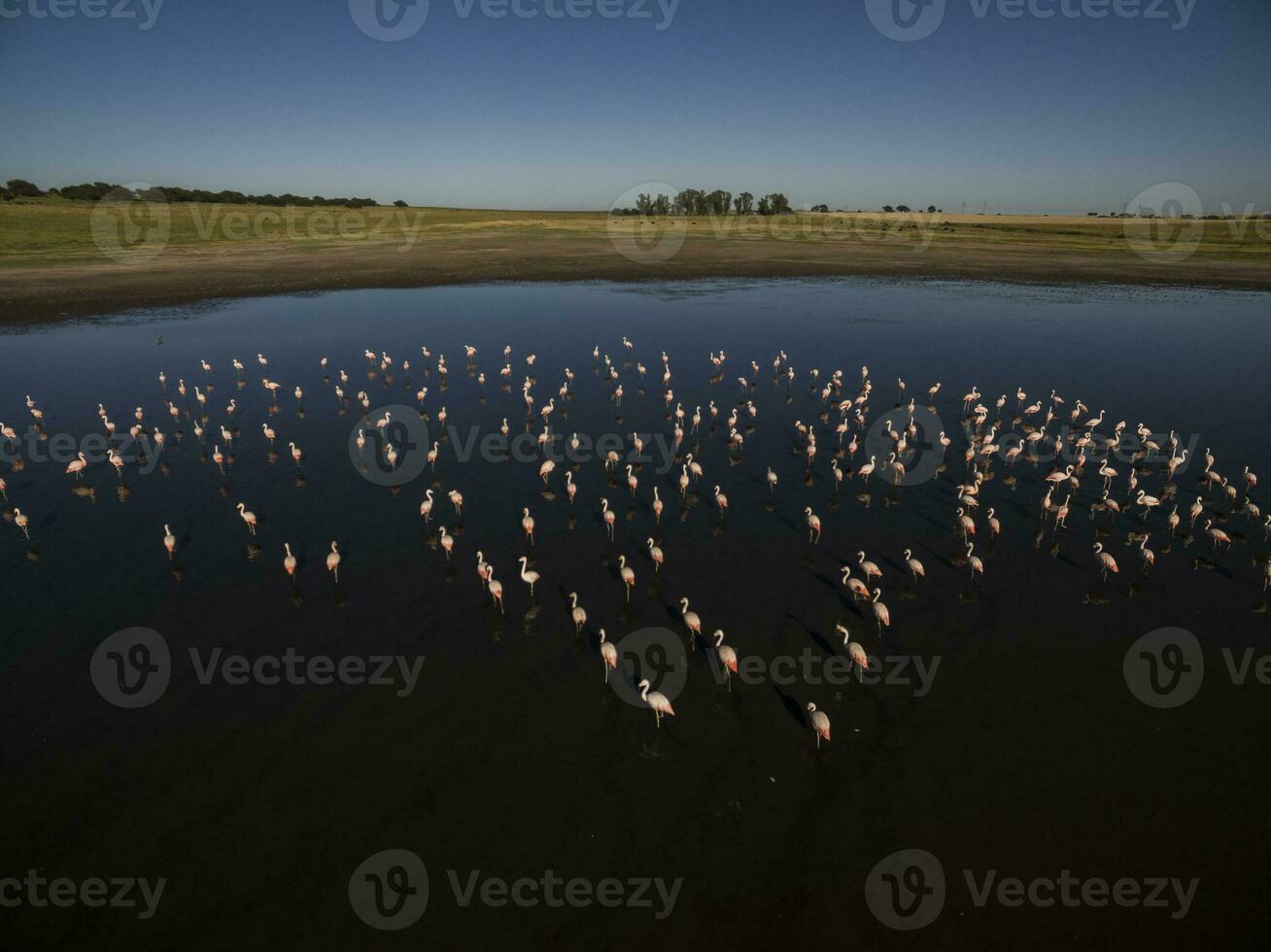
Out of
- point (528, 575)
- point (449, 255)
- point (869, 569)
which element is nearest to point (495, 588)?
point (528, 575)

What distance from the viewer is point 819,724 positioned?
1019cm

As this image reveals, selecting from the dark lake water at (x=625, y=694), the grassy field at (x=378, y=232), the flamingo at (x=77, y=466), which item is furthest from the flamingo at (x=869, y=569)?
the grassy field at (x=378, y=232)

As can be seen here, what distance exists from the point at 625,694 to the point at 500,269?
212 ft

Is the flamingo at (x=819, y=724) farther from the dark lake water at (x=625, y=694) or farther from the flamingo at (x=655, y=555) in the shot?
the flamingo at (x=655, y=555)

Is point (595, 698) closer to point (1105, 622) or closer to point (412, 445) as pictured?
point (1105, 622)

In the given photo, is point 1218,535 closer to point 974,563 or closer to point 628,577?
point 974,563

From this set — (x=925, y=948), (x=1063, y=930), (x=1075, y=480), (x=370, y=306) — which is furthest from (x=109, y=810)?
(x=370, y=306)

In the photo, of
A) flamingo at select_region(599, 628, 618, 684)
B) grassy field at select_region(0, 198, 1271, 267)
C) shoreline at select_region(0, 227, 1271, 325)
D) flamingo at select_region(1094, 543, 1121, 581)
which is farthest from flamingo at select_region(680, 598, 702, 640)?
grassy field at select_region(0, 198, 1271, 267)

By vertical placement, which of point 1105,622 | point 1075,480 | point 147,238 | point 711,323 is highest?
point 147,238

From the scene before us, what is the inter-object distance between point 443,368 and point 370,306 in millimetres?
22652

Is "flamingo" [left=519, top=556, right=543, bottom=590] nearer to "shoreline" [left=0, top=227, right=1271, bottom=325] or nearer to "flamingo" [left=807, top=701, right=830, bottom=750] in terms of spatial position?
"flamingo" [left=807, top=701, right=830, bottom=750]

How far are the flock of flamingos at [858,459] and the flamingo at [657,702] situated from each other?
0.03m

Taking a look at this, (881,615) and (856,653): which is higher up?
(881,615)

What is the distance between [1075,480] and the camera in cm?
1844
